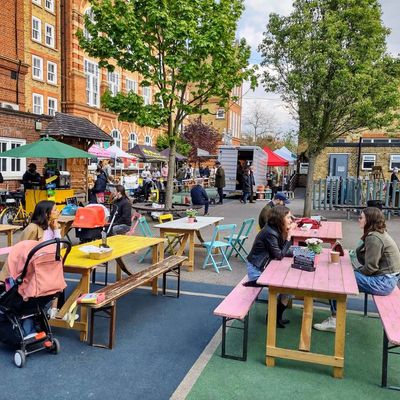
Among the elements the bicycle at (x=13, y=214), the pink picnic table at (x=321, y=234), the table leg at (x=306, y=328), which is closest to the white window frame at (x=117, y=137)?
the bicycle at (x=13, y=214)

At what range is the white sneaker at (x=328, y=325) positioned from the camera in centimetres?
517

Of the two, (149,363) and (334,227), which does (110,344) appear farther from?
(334,227)

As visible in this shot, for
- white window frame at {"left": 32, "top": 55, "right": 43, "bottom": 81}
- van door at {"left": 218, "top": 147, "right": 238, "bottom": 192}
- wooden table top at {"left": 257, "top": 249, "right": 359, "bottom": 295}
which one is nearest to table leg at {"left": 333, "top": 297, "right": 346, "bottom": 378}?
wooden table top at {"left": 257, "top": 249, "right": 359, "bottom": 295}

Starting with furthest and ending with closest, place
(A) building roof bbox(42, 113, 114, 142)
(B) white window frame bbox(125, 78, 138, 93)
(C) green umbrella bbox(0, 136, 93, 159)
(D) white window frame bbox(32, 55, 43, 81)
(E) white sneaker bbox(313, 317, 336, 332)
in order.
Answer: (B) white window frame bbox(125, 78, 138, 93)
(D) white window frame bbox(32, 55, 43, 81)
(A) building roof bbox(42, 113, 114, 142)
(C) green umbrella bbox(0, 136, 93, 159)
(E) white sneaker bbox(313, 317, 336, 332)

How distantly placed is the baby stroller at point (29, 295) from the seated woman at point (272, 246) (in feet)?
7.35

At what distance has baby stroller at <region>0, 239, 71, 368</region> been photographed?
4.05 m

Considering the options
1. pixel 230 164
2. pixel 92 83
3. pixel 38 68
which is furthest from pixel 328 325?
pixel 92 83

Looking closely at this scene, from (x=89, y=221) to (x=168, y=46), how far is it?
6898 millimetres

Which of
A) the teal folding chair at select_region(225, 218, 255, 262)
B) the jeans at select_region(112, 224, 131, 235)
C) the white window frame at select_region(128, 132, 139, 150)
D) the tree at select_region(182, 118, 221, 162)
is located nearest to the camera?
the teal folding chair at select_region(225, 218, 255, 262)

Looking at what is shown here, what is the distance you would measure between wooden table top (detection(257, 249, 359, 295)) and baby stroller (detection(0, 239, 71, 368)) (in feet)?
6.63

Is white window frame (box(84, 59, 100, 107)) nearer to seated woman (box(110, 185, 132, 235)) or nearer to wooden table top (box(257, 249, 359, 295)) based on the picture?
seated woman (box(110, 185, 132, 235))

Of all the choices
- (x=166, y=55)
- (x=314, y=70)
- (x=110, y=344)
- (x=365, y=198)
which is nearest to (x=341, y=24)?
(x=314, y=70)

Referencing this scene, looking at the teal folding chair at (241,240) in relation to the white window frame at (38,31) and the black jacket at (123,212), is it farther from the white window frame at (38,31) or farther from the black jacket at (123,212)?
the white window frame at (38,31)

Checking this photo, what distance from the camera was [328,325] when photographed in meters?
5.19
